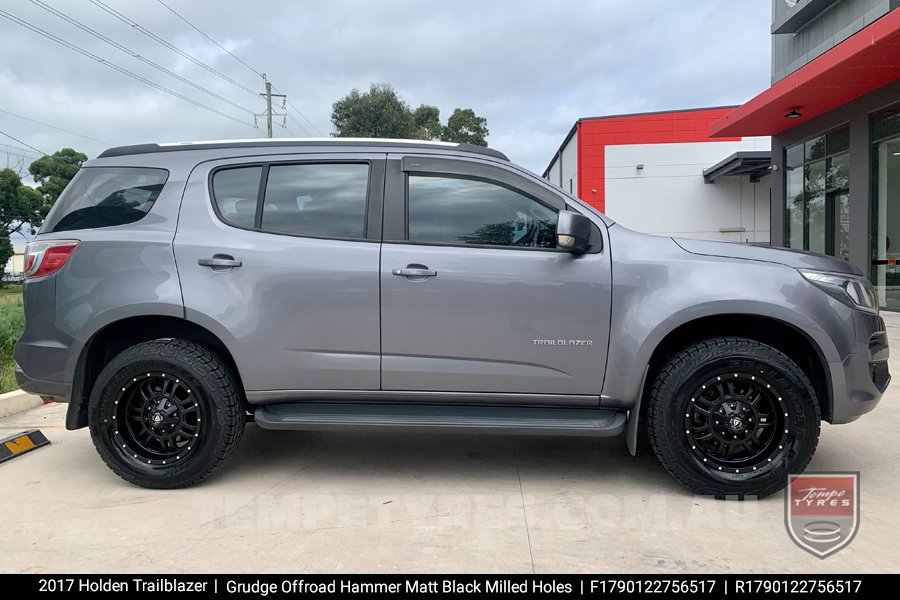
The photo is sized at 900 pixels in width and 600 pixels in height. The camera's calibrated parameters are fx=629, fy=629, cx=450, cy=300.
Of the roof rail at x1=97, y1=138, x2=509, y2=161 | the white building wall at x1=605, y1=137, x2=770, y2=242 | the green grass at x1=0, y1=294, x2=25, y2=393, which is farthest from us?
the white building wall at x1=605, y1=137, x2=770, y2=242

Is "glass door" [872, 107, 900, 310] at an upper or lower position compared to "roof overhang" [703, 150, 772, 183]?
lower

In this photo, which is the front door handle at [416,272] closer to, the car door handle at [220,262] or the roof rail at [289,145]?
the roof rail at [289,145]

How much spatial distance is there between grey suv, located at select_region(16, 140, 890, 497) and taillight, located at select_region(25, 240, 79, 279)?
0.04 ft

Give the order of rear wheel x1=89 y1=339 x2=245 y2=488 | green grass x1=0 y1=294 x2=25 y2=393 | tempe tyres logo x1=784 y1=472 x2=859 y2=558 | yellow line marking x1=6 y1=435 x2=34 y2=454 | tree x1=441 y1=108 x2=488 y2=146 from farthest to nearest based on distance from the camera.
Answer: tree x1=441 y1=108 x2=488 y2=146
green grass x1=0 y1=294 x2=25 y2=393
yellow line marking x1=6 y1=435 x2=34 y2=454
rear wheel x1=89 y1=339 x2=245 y2=488
tempe tyres logo x1=784 y1=472 x2=859 y2=558

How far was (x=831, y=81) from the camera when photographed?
1134 centimetres

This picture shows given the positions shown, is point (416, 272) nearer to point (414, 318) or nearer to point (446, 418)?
point (414, 318)

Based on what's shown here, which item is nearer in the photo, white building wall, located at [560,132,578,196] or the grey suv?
the grey suv

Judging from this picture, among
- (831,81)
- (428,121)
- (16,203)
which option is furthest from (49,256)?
(428,121)

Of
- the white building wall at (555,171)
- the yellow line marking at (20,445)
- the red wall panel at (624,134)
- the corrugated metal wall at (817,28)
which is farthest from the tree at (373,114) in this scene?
the yellow line marking at (20,445)

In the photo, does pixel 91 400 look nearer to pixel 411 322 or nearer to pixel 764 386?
pixel 411 322

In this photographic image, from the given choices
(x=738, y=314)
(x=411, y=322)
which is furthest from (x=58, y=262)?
(x=738, y=314)

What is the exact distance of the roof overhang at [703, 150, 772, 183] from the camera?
72.2 ft

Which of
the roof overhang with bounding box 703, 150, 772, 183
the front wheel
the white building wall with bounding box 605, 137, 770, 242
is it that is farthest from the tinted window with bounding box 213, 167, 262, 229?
the white building wall with bounding box 605, 137, 770, 242

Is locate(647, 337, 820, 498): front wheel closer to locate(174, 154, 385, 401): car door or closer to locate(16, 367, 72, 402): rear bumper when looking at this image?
locate(174, 154, 385, 401): car door
